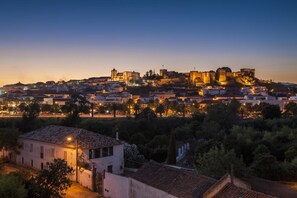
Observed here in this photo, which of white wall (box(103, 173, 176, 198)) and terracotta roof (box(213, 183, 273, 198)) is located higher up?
terracotta roof (box(213, 183, 273, 198))

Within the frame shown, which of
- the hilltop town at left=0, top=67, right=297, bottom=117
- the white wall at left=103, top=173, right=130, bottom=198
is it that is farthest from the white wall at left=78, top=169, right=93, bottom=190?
the hilltop town at left=0, top=67, right=297, bottom=117

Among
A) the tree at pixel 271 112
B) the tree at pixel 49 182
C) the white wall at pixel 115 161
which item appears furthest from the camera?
the tree at pixel 271 112

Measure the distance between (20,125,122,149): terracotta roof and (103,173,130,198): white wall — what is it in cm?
475

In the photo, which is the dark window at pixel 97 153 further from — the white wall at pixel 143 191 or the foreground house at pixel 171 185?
the white wall at pixel 143 191

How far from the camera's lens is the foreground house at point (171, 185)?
568 inches

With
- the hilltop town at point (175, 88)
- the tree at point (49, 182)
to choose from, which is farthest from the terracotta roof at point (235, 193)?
the hilltop town at point (175, 88)

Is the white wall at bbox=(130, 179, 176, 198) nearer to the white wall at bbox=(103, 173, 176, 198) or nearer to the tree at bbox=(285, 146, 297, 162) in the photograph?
the white wall at bbox=(103, 173, 176, 198)

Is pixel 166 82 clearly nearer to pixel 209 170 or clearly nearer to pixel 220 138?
pixel 220 138

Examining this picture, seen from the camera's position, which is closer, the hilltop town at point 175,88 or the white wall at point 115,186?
the white wall at point 115,186

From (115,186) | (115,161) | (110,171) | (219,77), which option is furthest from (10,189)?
(219,77)

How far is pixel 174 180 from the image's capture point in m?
16.7

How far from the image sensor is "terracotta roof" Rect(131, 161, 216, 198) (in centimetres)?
1551

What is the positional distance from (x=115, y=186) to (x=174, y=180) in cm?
456

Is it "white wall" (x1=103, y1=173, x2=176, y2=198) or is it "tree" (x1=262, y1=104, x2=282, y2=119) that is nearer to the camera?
"white wall" (x1=103, y1=173, x2=176, y2=198)
